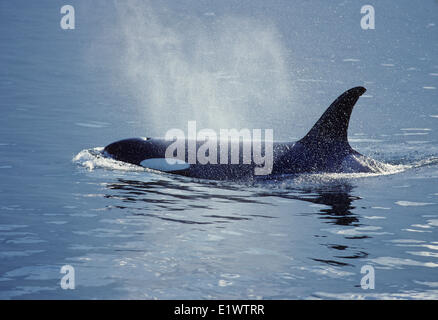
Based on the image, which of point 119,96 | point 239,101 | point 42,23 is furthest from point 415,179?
point 42,23

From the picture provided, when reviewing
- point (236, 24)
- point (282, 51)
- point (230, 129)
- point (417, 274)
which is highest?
point (236, 24)

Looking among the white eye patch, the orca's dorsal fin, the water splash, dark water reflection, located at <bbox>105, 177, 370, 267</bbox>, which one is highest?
the water splash

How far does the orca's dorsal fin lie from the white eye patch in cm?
226

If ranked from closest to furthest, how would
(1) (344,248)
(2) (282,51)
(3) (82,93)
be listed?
1. (1) (344,248)
2. (3) (82,93)
3. (2) (282,51)

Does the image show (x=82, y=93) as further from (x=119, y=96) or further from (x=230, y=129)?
(x=230, y=129)

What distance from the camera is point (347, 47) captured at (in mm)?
44438

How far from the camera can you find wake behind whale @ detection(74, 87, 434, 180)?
12.9 meters

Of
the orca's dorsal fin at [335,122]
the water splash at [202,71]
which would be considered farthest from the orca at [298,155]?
the water splash at [202,71]

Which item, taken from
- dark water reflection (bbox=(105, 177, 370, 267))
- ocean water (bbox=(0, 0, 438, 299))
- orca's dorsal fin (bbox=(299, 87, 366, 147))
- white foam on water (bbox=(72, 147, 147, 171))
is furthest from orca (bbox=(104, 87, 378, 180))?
dark water reflection (bbox=(105, 177, 370, 267))

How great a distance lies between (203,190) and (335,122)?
2.88 metres

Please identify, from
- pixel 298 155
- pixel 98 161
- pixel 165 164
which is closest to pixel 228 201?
pixel 165 164

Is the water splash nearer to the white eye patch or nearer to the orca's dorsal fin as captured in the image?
the white eye patch

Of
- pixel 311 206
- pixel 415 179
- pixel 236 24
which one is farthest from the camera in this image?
pixel 236 24

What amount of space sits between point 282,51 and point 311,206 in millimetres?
32087
